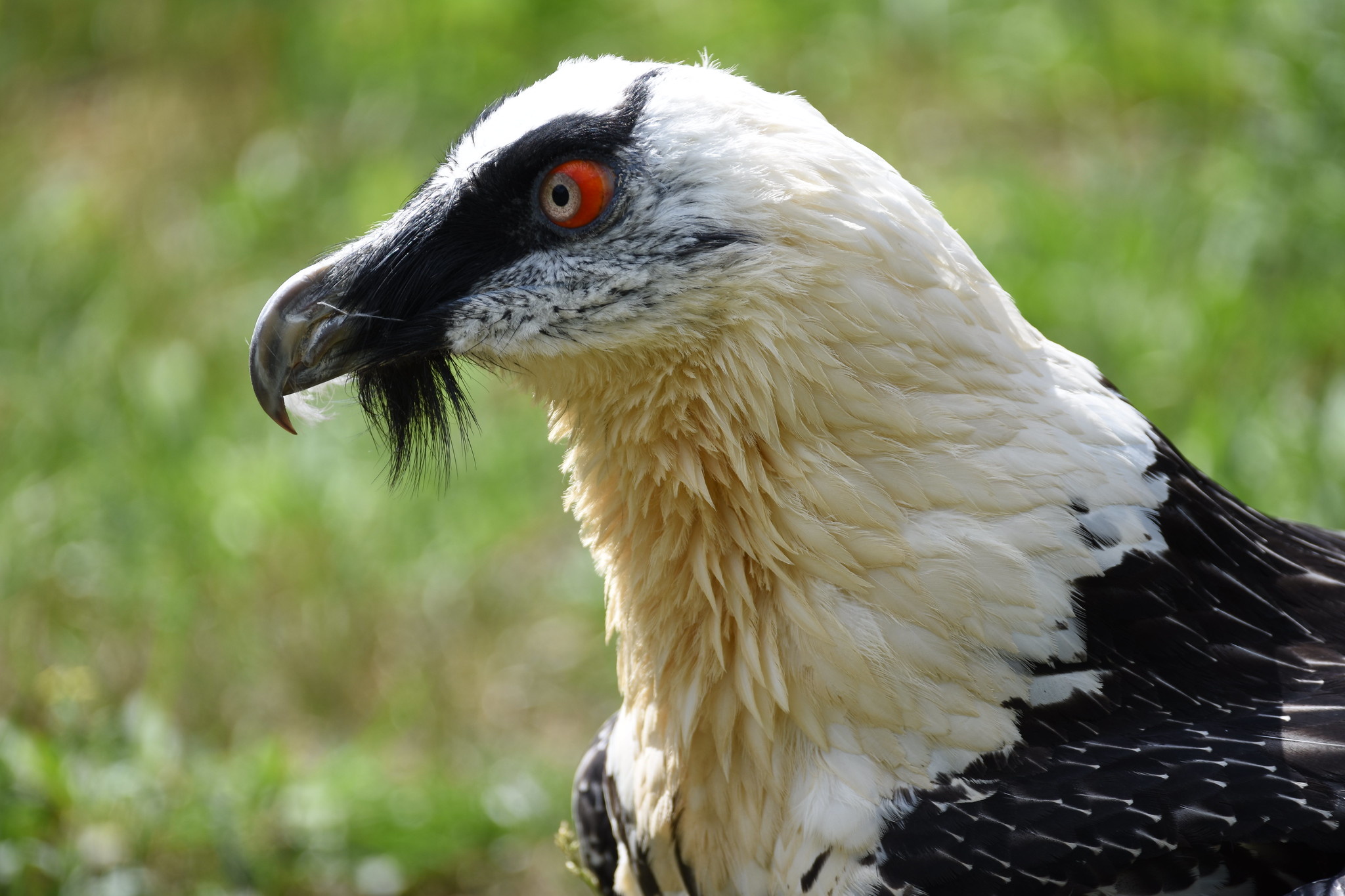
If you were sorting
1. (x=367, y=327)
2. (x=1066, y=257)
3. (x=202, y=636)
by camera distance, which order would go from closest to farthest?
1. (x=367, y=327)
2. (x=202, y=636)
3. (x=1066, y=257)

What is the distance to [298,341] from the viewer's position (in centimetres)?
242

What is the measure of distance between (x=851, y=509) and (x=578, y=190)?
778mm

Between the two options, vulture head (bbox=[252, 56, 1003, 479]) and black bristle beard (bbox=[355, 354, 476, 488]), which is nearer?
vulture head (bbox=[252, 56, 1003, 479])

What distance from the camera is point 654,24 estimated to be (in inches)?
291

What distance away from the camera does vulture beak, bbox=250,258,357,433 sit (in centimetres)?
241

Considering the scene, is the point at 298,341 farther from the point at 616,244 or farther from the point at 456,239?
the point at 616,244

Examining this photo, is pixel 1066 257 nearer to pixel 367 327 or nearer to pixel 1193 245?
pixel 1193 245

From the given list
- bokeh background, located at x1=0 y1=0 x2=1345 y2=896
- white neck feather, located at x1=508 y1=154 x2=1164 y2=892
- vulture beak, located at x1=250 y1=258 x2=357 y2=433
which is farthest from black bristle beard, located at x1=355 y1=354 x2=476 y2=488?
bokeh background, located at x1=0 y1=0 x2=1345 y2=896

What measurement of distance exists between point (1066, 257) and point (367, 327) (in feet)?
13.2

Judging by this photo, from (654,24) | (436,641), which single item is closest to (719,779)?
(436,641)

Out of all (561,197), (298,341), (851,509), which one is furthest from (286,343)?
(851,509)

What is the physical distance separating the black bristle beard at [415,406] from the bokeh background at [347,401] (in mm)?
1493

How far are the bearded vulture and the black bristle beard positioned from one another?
14cm

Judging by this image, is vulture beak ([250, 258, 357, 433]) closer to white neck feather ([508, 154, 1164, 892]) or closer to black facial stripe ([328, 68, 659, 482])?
black facial stripe ([328, 68, 659, 482])
